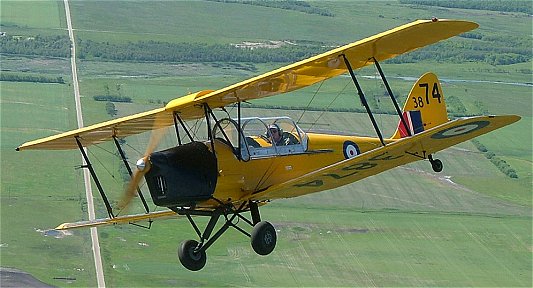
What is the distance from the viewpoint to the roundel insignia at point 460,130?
18.4m

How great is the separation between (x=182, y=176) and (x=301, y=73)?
2.39 m

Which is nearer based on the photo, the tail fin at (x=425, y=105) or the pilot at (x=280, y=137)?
the pilot at (x=280, y=137)

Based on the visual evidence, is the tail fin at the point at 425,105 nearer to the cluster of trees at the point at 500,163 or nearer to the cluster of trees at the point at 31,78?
the cluster of trees at the point at 500,163

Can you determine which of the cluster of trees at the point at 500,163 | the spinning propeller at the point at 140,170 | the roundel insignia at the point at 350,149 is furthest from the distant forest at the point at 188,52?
the spinning propeller at the point at 140,170

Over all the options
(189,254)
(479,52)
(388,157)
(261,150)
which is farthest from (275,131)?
(479,52)

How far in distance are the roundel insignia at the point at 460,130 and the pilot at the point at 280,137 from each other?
2632 millimetres

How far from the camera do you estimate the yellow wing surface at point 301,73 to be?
18.0m

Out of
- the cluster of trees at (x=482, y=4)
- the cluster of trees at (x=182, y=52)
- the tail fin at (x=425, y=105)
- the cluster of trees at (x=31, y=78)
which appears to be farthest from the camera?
the cluster of trees at (x=482, y=4)

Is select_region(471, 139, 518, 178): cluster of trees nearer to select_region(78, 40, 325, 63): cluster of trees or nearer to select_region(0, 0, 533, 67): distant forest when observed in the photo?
select_region(0, 0, 533, 67): distant forest

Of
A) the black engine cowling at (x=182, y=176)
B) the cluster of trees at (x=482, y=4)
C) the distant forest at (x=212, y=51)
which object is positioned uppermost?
the black engine cowling at (x=182, y=176)

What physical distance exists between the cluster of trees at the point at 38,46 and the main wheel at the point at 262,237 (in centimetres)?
8171

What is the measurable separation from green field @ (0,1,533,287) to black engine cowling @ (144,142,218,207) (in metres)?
24.3

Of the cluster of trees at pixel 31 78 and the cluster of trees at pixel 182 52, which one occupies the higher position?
the cluster of trees at pixel 31 78

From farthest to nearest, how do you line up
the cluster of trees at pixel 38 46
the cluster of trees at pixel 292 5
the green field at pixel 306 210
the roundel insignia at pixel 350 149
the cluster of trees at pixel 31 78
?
the cluster of trees at pixel 292 5, the cluster of trees at pixel 38 46, the cluster of trees at pixel 31 78, the green field at pixel 306 210, the roundel insignia at pixel 350 149
